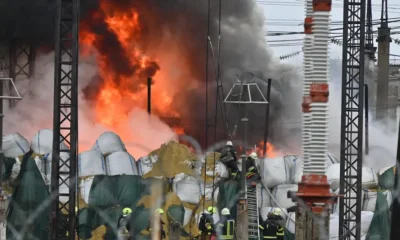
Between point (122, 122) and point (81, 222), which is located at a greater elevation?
point (122, 122)

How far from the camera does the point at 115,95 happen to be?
43594mm

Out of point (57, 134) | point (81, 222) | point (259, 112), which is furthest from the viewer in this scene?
point (259, 112)

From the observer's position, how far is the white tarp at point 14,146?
108 ft

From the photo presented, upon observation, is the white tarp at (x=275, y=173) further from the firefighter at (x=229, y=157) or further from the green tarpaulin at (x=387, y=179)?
the green tarpaulin at (x=387, y=179)

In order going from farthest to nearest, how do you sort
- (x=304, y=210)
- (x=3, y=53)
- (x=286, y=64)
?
(x=286, y=64) → (x=3, y=53) → (x=304, y=210)

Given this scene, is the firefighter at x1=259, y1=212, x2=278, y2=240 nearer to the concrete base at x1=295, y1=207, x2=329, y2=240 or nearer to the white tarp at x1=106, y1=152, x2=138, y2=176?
the concrete base at x1=295, y1=207, x2=329, y2=240

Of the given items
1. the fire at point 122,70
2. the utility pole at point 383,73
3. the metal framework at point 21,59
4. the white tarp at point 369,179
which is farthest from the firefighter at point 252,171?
the utility pole at point 383,73

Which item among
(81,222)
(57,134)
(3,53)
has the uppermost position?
(3,53)

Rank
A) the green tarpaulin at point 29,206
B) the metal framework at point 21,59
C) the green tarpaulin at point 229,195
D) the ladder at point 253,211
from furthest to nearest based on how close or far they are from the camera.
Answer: the metal framework at point 21,59 < the green tarpaulin at point 229,195 < the ladder at point 253,211 < the green tarpaulin at point 29,206

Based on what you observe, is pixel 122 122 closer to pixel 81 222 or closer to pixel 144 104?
pixel 144 104

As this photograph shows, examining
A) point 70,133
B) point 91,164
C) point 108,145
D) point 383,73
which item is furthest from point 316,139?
point 383,73

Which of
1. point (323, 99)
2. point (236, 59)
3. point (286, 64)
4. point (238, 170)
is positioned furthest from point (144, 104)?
point (323, 99)

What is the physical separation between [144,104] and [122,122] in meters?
2.15

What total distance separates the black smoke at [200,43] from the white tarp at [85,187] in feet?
44.7
